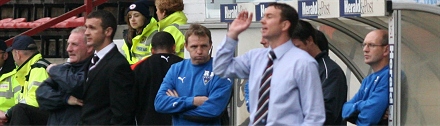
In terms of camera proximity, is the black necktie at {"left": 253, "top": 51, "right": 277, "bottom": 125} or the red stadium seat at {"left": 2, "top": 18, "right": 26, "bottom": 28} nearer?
the black necktie at {"left": 253, "top": 51, "right": 277, "bottom": 125}

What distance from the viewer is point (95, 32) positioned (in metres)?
6.93

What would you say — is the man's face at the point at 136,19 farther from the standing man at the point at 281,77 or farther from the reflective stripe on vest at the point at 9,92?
the standing man at the point at 281,77

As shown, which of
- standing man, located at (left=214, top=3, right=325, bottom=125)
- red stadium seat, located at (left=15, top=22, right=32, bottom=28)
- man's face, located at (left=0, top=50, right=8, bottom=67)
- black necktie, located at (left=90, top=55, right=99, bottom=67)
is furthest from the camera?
red stadium seat, located at (left=15, top=22, right=32, bottom=28)

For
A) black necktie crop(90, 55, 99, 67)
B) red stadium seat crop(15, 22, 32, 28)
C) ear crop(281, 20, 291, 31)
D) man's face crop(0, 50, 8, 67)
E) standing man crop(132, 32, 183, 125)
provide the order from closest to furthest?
ear crop(281, 20, 291, 31) < black necktie crop(90, 55, 99, 67) < standing man crop(132, 32, 183, 125) < man's face crop(0, 50, 8, 67) < red stadium seat crop(15, 22, 32, 28)

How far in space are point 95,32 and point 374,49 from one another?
203 cm

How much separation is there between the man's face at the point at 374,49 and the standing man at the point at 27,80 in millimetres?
3194

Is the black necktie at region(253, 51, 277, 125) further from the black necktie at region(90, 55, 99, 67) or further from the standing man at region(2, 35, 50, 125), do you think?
the standing man at region(2, 35, 50, 125)

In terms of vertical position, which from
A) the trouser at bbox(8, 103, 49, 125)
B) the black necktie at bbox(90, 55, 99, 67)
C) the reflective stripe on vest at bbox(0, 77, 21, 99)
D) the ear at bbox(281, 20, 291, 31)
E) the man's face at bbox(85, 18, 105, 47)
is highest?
the ear at bbox(281, 20, 291, 31)

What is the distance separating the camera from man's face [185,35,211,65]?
7.39m

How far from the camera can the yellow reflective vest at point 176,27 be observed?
29.8 ft

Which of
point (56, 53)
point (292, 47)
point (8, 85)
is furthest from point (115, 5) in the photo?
point (292, 47)

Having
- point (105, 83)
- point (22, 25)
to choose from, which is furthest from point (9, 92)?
point (22, 25)

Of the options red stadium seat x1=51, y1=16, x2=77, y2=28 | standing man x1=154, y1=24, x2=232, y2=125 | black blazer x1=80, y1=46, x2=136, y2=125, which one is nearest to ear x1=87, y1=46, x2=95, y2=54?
black blazer x1=80, y1=46, x2=136, y2=125

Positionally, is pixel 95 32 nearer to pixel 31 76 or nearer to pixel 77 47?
pixel 77 47
